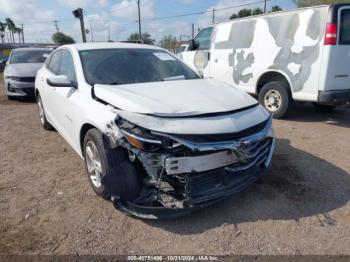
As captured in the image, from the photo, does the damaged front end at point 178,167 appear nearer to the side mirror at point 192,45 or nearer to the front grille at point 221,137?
the front grille at point 221,137

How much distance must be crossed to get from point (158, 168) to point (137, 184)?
34 centimetres

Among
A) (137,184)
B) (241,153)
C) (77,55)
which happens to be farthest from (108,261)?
(77,55)

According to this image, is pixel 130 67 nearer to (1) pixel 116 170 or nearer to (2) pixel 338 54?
(1) pixel 116 170

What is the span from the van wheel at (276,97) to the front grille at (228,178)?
3.52 meters

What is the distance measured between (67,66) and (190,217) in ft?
9.02

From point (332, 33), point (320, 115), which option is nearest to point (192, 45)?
point (320, 115)

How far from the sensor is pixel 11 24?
86.8 metres

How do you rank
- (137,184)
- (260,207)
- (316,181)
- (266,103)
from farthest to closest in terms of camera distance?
(266,103) < (316,181) < (260,207) < (137,184)

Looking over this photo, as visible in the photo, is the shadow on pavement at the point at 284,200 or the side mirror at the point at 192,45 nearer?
the shadow on pavement at the point at 284,200

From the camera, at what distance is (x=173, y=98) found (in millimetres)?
3094

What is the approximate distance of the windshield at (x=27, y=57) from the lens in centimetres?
1037

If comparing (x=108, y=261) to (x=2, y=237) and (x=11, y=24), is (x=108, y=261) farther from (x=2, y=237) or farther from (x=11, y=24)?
(x=11, y=24)

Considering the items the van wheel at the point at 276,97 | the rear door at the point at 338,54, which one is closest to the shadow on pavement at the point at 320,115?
the van wheel at the point at 276,97

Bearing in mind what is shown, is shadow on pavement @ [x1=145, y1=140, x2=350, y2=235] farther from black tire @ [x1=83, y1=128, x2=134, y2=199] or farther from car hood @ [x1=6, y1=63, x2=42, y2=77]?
car hood @ [x1=6, y1=63, x2=42, y2=77]
